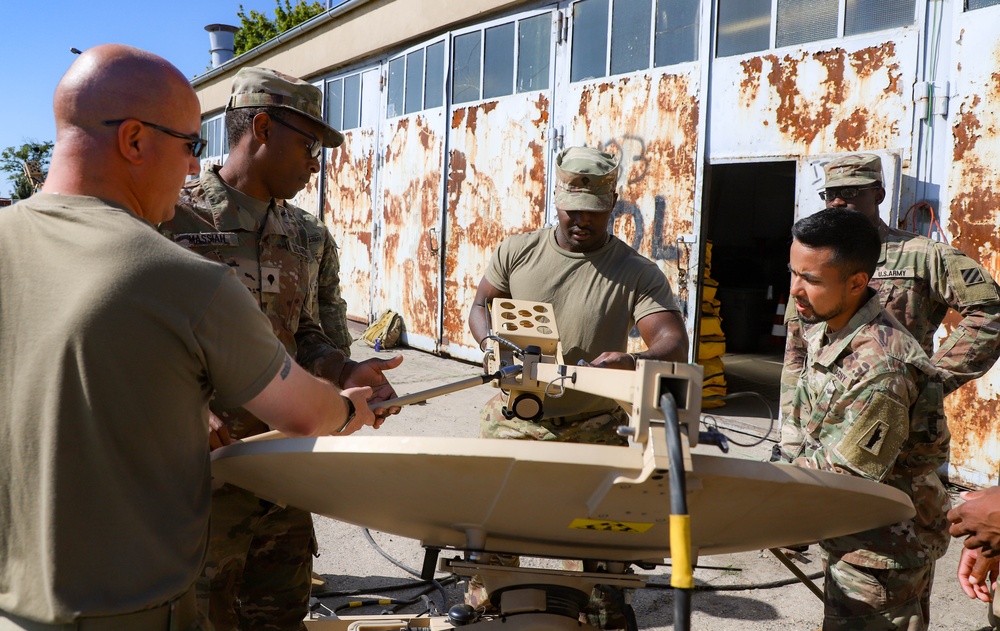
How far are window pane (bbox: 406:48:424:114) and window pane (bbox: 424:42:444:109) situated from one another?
14 cm

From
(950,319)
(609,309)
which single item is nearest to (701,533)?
(609,309)

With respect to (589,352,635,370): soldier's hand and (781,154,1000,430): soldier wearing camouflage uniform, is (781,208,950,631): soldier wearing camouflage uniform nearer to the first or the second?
(589,352,635,370): soldier's hand

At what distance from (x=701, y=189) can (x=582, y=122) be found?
1.51 metres

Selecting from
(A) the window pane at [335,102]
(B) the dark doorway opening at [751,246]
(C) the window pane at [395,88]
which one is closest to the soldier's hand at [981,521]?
(C) the window pane at [395,88]

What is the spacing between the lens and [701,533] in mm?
1572

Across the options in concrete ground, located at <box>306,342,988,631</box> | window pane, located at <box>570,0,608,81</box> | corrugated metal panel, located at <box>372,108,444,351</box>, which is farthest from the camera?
corrugated metal panel, located at <box>372,108,444,351</box>

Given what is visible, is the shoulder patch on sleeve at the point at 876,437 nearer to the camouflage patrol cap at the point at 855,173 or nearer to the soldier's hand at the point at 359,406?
the soldier's hand at the point at 359,406

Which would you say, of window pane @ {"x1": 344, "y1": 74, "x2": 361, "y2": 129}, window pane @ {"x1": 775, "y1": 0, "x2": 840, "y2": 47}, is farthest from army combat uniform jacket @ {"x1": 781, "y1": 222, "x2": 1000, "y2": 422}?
window pane @ {"x1": 344, "y1": 74, "x2": 361, "y2": 129}

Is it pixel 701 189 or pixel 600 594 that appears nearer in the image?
pixel 600 594

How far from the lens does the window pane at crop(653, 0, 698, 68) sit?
252 inches

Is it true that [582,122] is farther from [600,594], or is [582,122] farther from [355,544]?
[600,594]

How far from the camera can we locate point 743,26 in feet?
19.9

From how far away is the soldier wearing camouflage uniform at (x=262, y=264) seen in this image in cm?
232

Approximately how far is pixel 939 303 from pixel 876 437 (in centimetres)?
225
